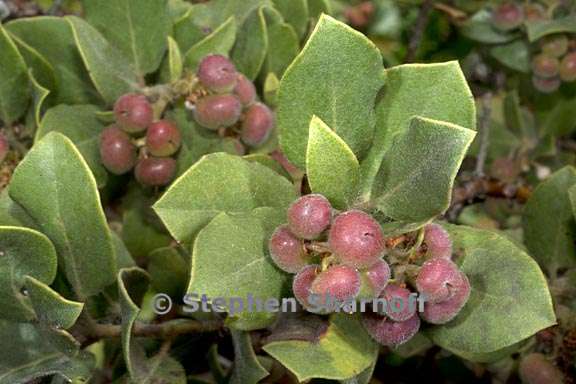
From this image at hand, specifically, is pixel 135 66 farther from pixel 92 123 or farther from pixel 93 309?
pixel 93 309

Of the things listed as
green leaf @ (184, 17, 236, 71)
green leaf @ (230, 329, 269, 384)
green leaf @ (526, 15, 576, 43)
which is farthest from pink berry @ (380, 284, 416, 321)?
green leaf @ (526, 15, 576, 43)

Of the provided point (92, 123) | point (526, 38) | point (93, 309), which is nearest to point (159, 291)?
point (93, 309)

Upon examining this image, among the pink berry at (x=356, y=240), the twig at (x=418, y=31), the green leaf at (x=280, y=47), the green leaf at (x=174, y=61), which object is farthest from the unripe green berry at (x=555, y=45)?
the pink berry at (x=356, y=240)

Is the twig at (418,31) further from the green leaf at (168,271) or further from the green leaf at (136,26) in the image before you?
the green leaf at (168,271)

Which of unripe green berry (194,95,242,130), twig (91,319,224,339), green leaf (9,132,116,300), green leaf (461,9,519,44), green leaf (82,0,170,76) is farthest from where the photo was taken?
green leaf (461,9,519,44)

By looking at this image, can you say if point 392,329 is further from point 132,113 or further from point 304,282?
point 132,113

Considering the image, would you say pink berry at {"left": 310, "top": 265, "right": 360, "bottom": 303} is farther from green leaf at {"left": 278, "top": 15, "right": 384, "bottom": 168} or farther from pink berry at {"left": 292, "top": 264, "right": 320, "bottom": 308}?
green leaf at {"left": 278, "top": 15, "right": 384, "bottom": 168}
